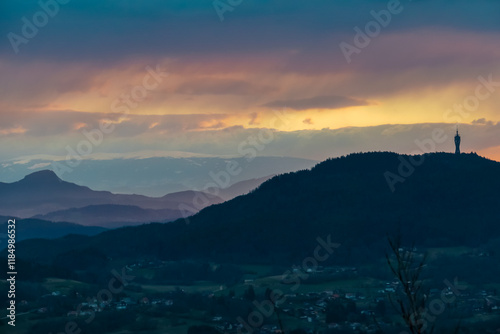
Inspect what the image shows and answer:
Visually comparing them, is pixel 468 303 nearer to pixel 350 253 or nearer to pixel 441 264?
pixel 441 264

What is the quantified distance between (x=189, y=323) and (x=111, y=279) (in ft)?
194

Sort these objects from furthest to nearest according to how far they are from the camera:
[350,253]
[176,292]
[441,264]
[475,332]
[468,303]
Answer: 1. [350,253]
2. [441,264]
3. [176,292]
4. [468,303]
5. [475,332]

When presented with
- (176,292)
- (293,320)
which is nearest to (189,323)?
(293,320)

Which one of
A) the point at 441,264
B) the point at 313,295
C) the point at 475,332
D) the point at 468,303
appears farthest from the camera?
the point at 441,264

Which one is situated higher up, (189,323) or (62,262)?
(62,262)

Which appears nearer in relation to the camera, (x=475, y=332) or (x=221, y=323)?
(x=475, y=332)

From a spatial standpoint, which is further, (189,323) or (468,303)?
(468,303)

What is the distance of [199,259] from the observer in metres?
200

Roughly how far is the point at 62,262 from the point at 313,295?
255ft

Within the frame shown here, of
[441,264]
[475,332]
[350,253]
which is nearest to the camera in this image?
Result: [475,332]

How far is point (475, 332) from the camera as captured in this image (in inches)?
3999

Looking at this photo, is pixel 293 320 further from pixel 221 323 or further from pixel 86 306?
pixel 86 306

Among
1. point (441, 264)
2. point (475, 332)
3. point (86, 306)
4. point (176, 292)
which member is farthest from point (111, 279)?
point (475, 332)

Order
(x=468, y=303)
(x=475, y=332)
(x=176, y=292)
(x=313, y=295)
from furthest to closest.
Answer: (x=176, y=292), (x=313, y=295), (x=468, y=303), (x=475, y=332)
